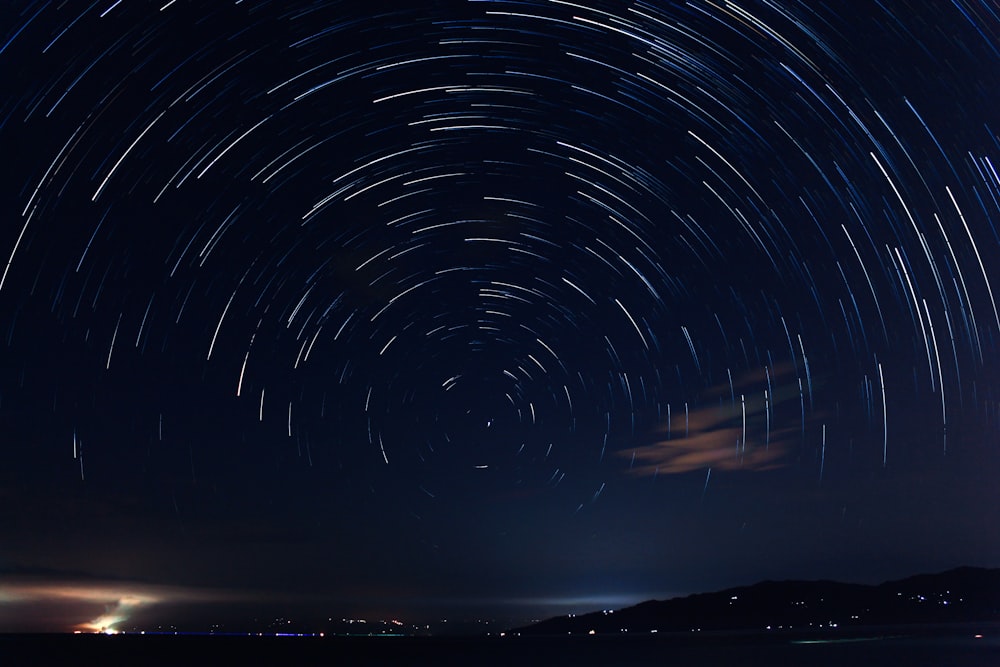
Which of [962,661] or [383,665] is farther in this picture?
[383,665]

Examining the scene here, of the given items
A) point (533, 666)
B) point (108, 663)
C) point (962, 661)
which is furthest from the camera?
point (108, 663)

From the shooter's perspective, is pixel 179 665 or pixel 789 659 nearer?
pixel 789 659

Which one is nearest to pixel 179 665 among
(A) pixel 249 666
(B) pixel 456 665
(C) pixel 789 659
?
(A) pixel 249 666

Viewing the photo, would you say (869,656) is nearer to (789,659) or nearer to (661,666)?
(789,659)

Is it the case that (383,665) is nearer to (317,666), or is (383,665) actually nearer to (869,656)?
(317,666)

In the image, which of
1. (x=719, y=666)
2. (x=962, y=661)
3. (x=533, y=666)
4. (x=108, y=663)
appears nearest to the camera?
(x=962, y=661)

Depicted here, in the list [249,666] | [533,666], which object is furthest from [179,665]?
[533,666]

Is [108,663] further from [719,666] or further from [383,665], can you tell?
[719,666]

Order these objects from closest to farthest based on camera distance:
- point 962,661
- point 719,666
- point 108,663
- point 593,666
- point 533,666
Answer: point 962,661 → point 719,666 → point 593,666 → point 533,666 → point 108,663
